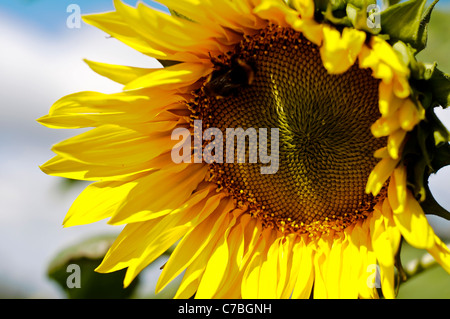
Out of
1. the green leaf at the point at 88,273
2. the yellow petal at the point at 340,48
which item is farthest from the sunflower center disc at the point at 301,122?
the green leaf at the point at 88,273

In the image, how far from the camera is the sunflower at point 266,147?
1.47 metres

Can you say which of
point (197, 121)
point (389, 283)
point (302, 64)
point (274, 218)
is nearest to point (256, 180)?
point (274, 218)

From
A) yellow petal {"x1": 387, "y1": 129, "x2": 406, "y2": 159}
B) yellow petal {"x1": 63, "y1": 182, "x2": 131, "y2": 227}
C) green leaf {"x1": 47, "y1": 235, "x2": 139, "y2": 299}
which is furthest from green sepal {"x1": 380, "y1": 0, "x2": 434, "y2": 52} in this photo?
green leaf {"x1": 47, "y1": 235, "x2": 139, "y2": 299}

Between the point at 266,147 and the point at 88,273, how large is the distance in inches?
40.4

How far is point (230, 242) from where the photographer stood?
1.91 meters

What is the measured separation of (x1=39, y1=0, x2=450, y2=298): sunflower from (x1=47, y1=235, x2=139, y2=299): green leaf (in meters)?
0.53

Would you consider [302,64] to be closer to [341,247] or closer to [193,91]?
[193,91]

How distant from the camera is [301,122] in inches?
68.1

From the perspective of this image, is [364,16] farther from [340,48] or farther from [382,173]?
[382,173]

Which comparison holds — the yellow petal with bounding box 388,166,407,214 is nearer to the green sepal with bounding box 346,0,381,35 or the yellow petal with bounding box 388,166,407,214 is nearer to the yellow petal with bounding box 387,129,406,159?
the yellow petal with bounding box 387,129,406,159

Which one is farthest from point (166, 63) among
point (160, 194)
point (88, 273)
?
point (88, 273)

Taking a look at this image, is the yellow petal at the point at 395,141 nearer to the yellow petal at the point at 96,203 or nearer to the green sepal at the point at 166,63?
the green sepal at the point at 166,63
